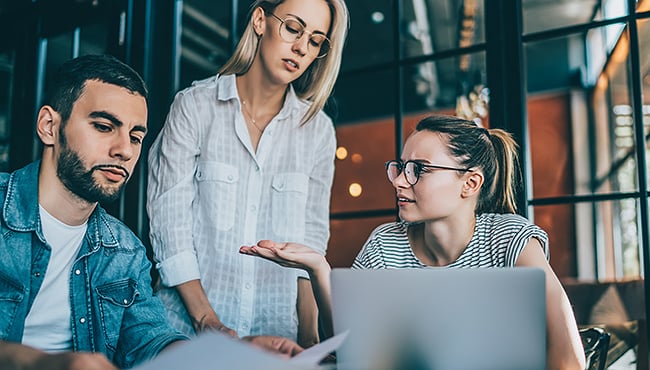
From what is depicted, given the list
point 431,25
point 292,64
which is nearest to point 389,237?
point 292,64

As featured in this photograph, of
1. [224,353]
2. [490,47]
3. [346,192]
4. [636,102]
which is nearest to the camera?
[224,353]

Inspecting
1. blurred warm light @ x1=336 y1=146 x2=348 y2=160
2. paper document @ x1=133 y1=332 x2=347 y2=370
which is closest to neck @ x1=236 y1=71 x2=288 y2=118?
blurred warm light @ x1=336 y1=146 x2=348 y2=160

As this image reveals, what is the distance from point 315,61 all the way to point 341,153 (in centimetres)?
32

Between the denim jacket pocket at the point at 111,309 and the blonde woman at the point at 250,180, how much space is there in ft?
1.00

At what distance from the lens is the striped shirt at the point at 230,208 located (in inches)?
77.6

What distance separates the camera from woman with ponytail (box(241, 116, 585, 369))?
168 cm

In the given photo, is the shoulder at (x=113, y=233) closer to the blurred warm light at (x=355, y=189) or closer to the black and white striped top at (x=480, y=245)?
the black and white striped top at (x=480, y=245)

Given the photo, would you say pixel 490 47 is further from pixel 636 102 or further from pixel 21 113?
pixel 21 113

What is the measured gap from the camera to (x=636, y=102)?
6.45 feet

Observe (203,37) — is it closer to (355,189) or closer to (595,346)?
(355,189)

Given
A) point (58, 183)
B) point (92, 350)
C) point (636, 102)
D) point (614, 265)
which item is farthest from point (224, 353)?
point (614, 265)

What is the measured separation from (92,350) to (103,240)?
269mm

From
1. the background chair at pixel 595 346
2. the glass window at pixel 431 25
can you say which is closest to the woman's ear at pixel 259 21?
the background chair at pixel 595 346

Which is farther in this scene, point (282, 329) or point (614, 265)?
point (614, 265)
